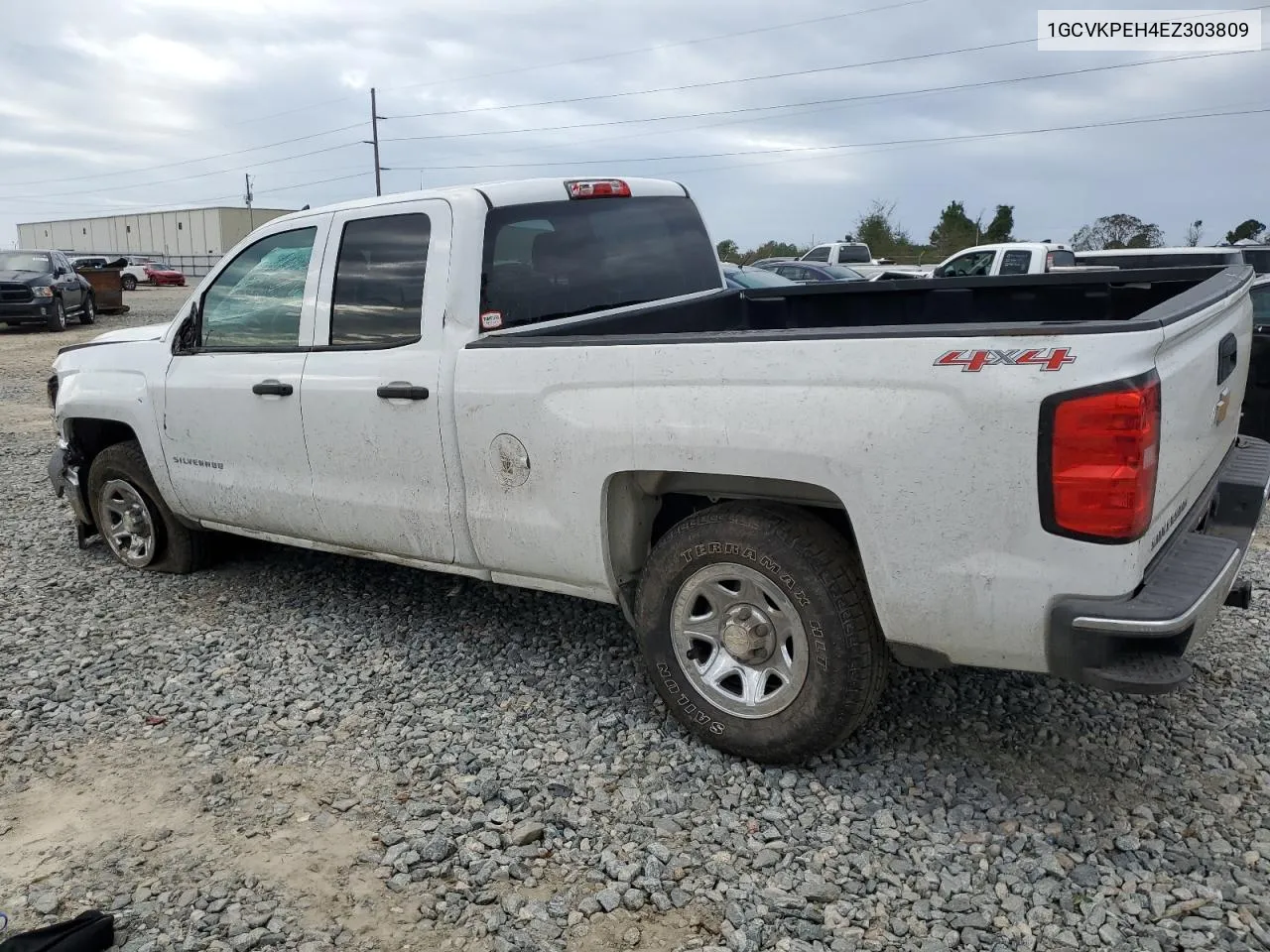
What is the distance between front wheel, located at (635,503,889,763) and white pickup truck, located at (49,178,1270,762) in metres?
0.01

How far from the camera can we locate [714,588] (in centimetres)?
349

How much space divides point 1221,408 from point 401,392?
9.76ft

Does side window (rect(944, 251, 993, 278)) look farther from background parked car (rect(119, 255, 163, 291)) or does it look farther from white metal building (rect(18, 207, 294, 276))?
white metal building (rect(18, 207, 294, 276))

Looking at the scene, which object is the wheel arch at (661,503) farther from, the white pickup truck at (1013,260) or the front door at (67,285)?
the front door at (67,285)

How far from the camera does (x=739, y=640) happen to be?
3463mm

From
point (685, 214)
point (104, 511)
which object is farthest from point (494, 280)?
point (104, 511)

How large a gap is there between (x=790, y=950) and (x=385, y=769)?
161cm

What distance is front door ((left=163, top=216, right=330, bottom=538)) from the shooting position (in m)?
4.62

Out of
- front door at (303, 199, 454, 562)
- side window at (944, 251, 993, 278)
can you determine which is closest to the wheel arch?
front door at (303, 199, 454, 562)

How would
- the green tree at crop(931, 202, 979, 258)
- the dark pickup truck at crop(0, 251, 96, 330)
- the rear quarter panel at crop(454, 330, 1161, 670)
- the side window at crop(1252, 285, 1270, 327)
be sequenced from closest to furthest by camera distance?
the rear quarter panel at crop(454, 330, 1161, 670), the side window at crop(1252, 285, 1270, 327), the dark pickup truck at crop(0, 251, 96, 330), the green tree at crop(931, 202, 979, 258)

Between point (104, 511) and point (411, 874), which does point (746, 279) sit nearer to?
point (104, 511)

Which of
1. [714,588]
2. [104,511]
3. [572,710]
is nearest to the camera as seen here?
[714,588]

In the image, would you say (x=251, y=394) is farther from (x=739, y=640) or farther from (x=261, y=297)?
(x=739, y=640)

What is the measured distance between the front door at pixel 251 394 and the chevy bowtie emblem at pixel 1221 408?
3.55 metres
